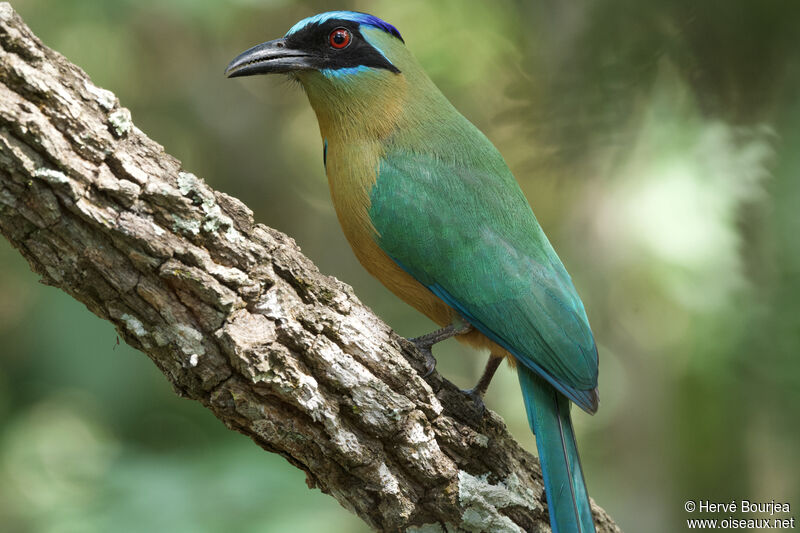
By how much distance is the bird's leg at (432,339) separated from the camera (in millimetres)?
2988

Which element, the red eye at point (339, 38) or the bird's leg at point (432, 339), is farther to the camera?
the red eye at point (339, 38)

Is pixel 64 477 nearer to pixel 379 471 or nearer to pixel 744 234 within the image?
pixel 379 471

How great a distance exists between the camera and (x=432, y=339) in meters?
3.27

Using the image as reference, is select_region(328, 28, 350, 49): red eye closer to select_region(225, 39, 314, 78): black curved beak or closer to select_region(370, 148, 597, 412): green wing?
select_region(225, 39, 314, 78): black curved beak

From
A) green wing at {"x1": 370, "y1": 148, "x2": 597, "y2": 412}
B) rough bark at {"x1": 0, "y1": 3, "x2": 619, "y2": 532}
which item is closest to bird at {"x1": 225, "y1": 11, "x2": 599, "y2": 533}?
green wing at {"x1": 370, "y1": 148, "x2": 597, "y2": 412}

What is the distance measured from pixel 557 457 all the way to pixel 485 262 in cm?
93

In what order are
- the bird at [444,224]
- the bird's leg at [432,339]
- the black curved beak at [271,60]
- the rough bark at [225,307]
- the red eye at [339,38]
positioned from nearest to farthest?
the rough bark at [225,307] → the bird's leg at [432,339] → the bird at [444,224] → the black curved beak at [271,60] → the red eye at [339,38]

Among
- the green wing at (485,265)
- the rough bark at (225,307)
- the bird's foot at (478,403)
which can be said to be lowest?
the rough bark at (225,307)

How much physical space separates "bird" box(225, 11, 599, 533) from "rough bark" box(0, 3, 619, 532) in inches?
19.5

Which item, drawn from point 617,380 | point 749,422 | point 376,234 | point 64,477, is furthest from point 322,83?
point 617,380

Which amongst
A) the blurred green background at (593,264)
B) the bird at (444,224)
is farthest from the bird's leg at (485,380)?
the blurred green background at (593,264)

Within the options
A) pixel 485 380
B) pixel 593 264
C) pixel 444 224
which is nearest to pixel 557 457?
pixel 485 380

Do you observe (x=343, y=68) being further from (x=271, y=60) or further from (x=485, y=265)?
(x=485, y=265)

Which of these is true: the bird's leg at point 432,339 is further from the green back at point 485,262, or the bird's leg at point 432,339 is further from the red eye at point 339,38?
the red eye at point 339,38
